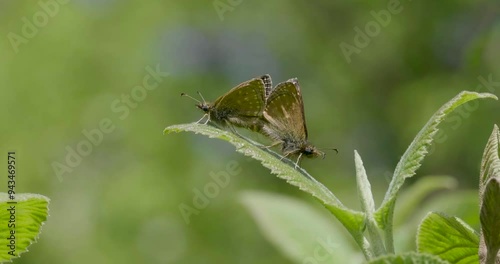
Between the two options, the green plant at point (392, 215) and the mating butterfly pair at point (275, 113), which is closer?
the green plant at point (392, 215)

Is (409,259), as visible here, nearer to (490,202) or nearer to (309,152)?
(490,202)

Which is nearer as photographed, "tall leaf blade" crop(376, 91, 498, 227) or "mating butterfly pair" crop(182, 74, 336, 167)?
"tall leaf blade" crop(376, 91, 498, 227)

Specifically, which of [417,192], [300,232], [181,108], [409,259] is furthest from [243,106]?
[181,108]

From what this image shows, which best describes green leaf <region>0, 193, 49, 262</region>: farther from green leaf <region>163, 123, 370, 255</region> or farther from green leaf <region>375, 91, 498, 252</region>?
green leaf <region>375, 91, 498, 252</region>

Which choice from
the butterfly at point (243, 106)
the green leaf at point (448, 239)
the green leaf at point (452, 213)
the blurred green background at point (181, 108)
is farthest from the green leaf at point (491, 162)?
the blurred green background at point (181, 108)

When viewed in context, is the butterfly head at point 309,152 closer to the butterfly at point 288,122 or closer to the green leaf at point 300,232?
the butterfly at point 288,122

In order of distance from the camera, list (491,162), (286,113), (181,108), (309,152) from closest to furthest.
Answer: (491,162), (286,113), (309,152), (181,108)

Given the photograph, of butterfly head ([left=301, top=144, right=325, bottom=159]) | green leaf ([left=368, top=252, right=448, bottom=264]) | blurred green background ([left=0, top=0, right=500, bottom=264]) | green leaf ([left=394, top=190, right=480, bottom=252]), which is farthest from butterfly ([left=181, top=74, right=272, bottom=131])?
blurred green background ([left=0, top=0, right=500, bottom=264])
